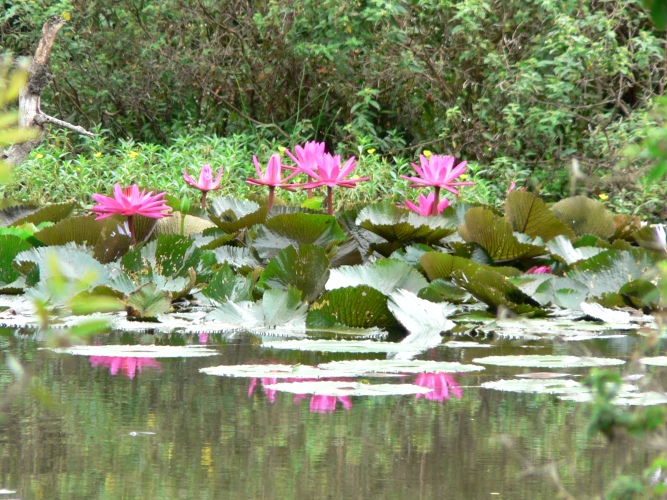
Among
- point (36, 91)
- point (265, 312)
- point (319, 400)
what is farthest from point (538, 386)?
point (36, 91)

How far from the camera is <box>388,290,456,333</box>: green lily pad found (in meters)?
2.99

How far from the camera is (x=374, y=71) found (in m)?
8.17

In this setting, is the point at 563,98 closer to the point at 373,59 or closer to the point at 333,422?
the point at 373,59

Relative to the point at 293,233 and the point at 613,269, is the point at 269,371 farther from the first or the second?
the point at 613,269

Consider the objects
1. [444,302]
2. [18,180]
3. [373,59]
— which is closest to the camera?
[444,302]

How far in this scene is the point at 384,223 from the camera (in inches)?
146

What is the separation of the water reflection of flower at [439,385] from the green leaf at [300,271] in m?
0.84

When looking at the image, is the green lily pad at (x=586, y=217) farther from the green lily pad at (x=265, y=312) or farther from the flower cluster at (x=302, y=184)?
the green lily pad at (x=265, y=312)

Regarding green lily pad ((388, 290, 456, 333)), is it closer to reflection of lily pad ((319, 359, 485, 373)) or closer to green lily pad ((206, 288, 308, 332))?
green lily pad ((206, 288, 308, 332))

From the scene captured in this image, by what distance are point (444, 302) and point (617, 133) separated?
4.05 meters

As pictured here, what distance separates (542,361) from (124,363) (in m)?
1.00

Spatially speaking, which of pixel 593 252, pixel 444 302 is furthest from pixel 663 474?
pixel 593 252

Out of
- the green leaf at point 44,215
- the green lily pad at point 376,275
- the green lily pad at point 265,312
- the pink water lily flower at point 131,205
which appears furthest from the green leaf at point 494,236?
the green leaf at point 44,215

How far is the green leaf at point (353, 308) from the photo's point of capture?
302cm
